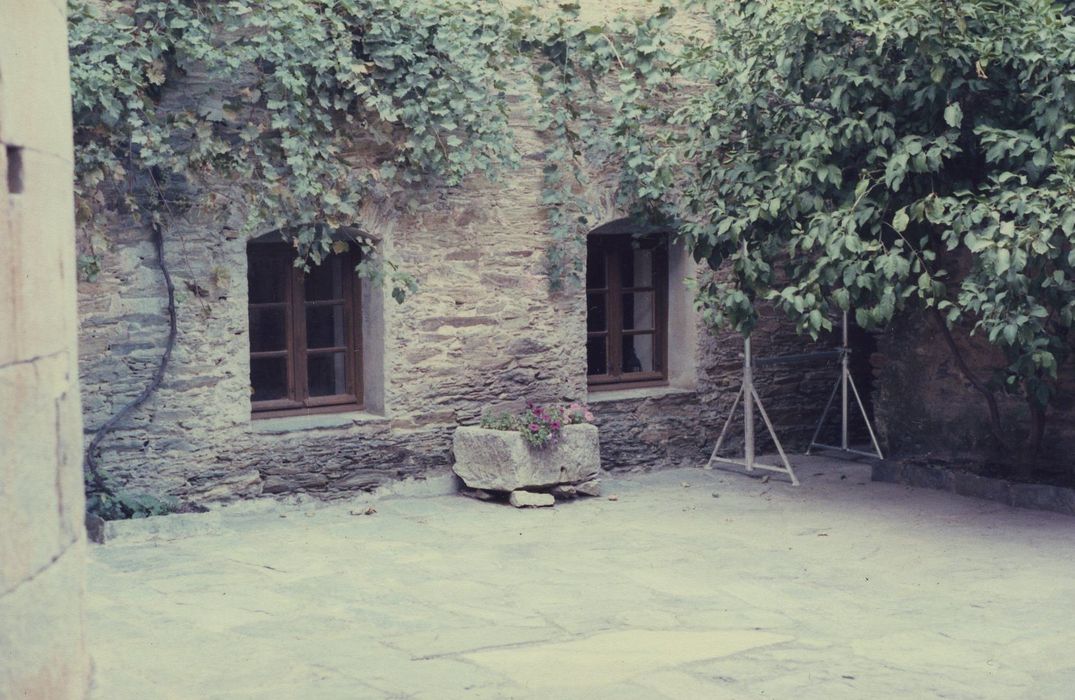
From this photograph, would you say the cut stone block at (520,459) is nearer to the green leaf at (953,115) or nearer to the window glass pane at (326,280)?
the window glass pane at (326,280)

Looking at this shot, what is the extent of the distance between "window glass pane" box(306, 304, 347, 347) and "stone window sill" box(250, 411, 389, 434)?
47cm

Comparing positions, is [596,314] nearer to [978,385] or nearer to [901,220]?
[978,385]

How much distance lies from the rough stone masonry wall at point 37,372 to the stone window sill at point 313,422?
4.70 meters

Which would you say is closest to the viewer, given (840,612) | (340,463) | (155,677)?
(155,677)

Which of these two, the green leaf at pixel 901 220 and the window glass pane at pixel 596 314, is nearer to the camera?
the green leaf at pixel 901 220

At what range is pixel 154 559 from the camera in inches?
264

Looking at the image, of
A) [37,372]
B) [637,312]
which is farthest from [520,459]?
[37,372]

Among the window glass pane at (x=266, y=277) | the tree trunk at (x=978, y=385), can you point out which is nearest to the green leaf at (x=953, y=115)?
the tree trunk at (x=978, y=385)

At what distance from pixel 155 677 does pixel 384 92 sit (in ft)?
14.2

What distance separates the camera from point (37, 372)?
9.74 feet

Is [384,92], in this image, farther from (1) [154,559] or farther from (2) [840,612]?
(2) [840,612]

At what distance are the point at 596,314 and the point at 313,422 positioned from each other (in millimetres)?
2401

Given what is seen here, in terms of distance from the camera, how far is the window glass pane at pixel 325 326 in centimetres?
852

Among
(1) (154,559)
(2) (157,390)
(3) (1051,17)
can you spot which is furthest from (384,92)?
(3) (1051,17)
